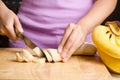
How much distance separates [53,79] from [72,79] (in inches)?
1.7

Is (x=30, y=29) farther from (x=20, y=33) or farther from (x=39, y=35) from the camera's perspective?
(x=20, y=33)

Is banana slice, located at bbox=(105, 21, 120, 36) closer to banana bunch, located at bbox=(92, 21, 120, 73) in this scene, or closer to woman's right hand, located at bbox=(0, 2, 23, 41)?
banana bunch, located at bbox=(92, 21, 120, 73)

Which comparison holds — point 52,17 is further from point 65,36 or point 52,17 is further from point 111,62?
point 111,62

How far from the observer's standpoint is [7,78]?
0.61 metres

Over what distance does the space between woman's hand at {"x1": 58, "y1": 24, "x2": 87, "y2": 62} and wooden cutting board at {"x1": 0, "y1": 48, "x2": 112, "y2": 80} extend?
2 centimetres

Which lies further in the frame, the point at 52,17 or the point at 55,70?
the point at 52,17

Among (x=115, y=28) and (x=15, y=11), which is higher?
(x=115, y=28)

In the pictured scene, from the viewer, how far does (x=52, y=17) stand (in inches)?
34.6

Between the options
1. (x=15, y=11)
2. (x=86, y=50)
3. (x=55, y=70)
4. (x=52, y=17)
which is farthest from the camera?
(x=15, y=11)

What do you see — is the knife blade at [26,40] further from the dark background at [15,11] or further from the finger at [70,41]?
the dark background at [15,11]

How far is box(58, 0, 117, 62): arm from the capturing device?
741mm

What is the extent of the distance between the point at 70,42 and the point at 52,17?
0.17 meters

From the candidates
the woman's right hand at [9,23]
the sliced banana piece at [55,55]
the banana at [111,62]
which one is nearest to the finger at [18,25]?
the woman's right hand at [9,23]

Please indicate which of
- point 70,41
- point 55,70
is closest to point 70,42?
point 70,41
